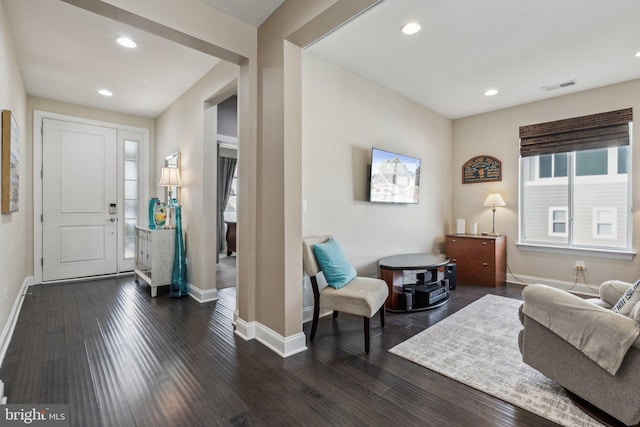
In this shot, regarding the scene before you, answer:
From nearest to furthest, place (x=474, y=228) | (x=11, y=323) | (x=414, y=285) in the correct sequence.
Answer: (x=11, y=323) → (x=414, y=285) → (x=474, y=228)

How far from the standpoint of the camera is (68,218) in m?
4.61

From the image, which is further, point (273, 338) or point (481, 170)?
point (481, 170)

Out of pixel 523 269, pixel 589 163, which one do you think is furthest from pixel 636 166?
pixel 523 269

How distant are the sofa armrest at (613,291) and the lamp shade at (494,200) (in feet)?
8.18

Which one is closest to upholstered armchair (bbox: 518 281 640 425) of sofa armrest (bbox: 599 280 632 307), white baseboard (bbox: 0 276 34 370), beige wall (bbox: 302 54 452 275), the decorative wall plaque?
sofa armrest (bbox: 599 280 632 307)

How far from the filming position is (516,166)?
462 cm

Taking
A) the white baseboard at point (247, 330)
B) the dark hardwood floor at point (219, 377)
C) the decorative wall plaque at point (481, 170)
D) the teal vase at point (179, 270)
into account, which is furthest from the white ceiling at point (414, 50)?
the dark hardwood floor at point (219, 377)

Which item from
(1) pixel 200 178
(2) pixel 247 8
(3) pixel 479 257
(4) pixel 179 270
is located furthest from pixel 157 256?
(3) pixel 479 257

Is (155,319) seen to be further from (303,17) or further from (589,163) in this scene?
(589,163)

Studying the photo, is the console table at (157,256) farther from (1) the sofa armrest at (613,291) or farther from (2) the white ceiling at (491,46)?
(1) the sofa armrest at (613,291)

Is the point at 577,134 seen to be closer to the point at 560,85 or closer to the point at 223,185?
the point at 560,85

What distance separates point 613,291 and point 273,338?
2536 millimetres

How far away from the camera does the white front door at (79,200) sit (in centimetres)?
446

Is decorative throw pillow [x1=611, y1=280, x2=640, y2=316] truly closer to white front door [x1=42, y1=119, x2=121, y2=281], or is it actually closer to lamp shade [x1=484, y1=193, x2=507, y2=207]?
lamp shade [x1=484, y1=193, x2=507, y2=207]
